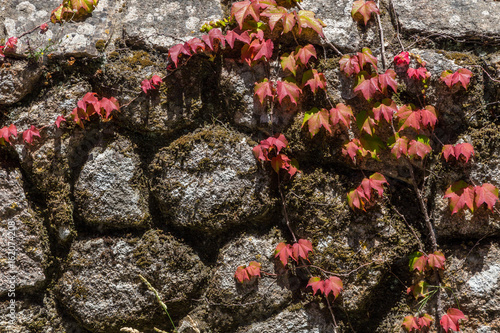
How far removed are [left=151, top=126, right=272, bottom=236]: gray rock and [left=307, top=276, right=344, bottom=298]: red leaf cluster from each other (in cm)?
53

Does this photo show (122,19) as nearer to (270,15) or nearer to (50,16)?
(50,16)

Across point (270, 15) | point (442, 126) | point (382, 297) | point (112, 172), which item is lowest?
point (382, 297)

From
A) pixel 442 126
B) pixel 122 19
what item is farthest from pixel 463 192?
pixel 122 19

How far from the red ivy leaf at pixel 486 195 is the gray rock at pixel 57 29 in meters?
2.42

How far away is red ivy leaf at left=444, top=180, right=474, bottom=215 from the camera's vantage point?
2363mm

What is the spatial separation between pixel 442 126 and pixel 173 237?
1838 mm

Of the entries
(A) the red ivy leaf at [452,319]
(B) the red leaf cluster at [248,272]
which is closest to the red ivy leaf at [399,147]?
(A) the red ivy leaf at [452,319]

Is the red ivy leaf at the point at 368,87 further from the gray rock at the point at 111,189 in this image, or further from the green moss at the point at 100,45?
the green moss at the point at 100,45

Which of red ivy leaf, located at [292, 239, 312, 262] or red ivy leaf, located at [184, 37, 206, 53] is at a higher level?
red ivy leaf, located at [184, 37, 206, 53]

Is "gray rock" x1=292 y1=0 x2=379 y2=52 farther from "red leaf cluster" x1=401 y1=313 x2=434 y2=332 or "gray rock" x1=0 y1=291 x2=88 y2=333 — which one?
"gray rock" x1=0 y1=291 x2=88 y2=333

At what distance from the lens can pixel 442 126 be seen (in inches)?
98.8

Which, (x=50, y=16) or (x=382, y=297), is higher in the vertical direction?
(x=50, y=16)

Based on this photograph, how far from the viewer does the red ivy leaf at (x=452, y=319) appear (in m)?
2.36

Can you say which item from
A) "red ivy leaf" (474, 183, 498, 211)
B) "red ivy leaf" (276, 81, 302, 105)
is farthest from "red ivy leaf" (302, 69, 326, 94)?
"red ivy leaf" (474, 183, 498, 211)
